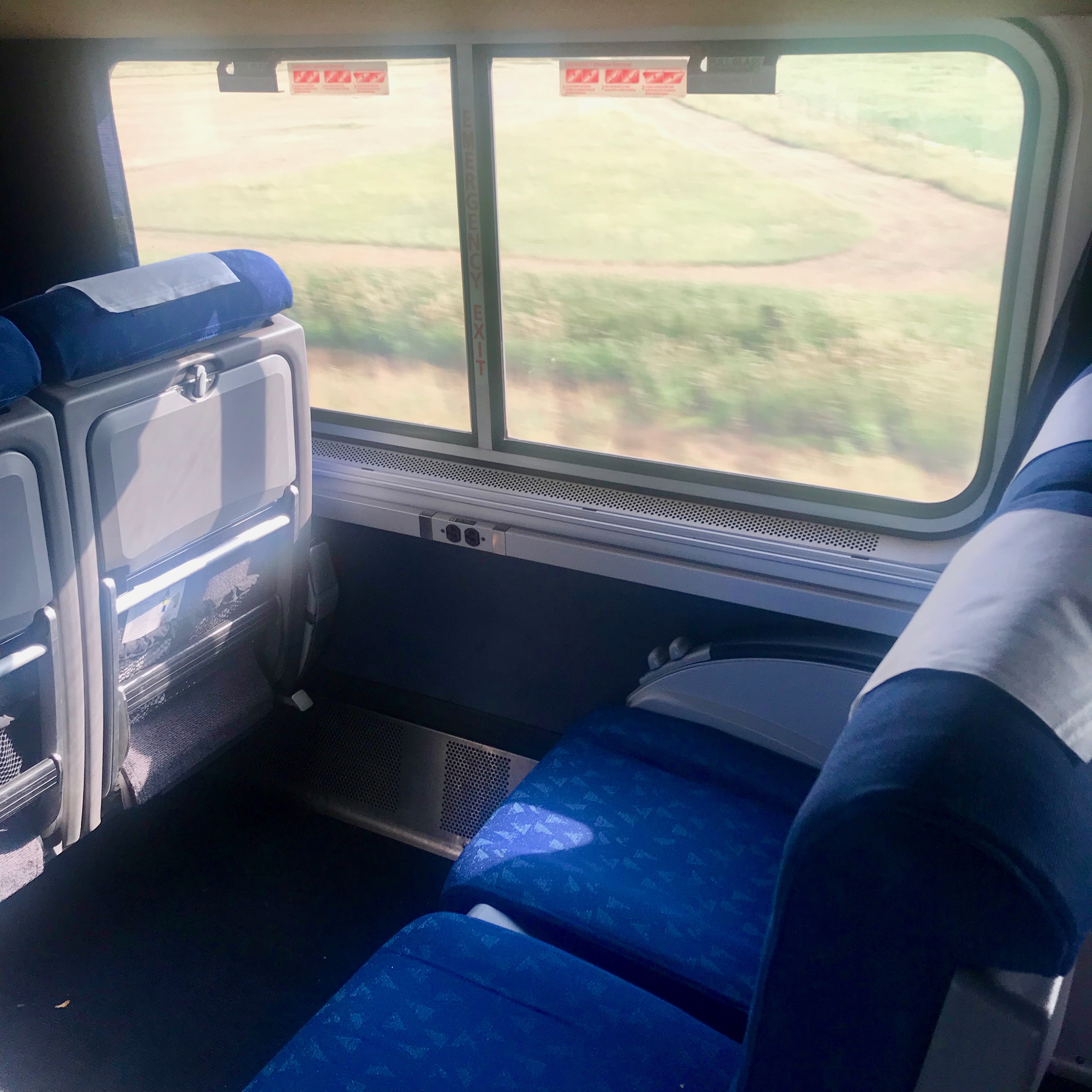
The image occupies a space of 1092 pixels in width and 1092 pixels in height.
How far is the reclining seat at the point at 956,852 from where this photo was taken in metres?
0.72

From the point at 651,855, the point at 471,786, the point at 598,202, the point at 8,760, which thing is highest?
the point at 598,202

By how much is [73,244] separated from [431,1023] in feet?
8.51

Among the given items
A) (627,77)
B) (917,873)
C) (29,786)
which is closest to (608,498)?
(627,77)

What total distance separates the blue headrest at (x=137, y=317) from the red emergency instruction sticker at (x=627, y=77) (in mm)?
831

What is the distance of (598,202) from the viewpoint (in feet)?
8.12

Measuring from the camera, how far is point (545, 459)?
2.69 metres

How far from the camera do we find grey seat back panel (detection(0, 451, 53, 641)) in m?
1.61

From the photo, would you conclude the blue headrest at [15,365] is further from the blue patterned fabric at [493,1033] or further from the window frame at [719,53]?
the window frame at [719,53]

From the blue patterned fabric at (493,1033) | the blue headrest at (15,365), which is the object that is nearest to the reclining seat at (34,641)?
the blue headrest at (15,365)

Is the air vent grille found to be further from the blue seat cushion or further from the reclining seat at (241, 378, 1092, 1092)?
the reclining seat at (241, 378, 1092, 1092)

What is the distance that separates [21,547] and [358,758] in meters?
1.46

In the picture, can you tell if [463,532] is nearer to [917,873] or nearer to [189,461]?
[189,461]

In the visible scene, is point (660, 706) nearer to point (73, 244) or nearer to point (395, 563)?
point (395, 563)

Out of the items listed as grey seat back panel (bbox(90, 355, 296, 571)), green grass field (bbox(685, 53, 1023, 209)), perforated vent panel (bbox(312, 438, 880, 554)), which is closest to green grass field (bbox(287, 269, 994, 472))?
perforated vent panel (bbox(312, 438, 880, 554))
